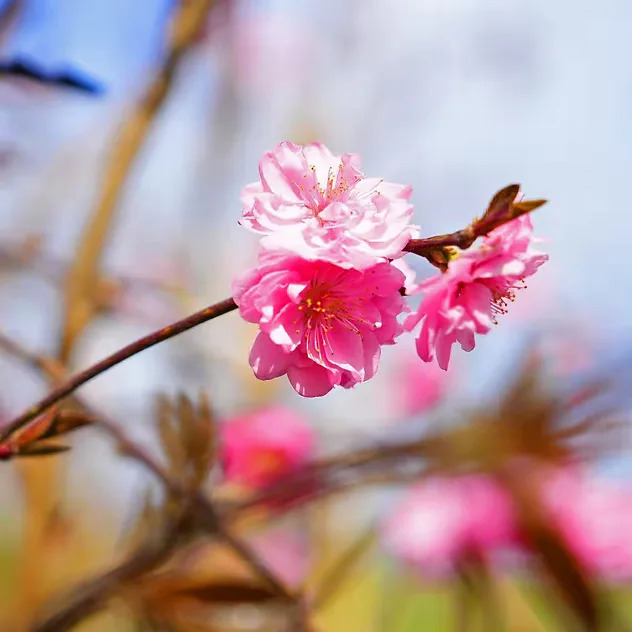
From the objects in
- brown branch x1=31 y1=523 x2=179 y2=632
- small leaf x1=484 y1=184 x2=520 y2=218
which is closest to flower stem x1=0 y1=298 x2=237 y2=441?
small leaf x1=484 y1=184 x2=520 y2=218

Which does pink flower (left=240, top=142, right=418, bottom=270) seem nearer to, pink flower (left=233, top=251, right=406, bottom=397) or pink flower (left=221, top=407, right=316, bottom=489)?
pink flower (left=233, top=251, right=406, bottom=397)

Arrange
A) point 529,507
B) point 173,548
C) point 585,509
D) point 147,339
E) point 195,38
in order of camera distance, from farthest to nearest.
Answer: point 585,509 < point 195,38 < point 529,507 < point 173,548 < point 147,339

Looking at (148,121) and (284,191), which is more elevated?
(148,121)

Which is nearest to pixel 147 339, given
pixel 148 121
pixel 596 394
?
pixel 596 394

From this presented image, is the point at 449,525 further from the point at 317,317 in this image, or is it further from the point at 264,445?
the point at 317,317

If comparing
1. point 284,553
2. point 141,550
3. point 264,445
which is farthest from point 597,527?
point 141,550

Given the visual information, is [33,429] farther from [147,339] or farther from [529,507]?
[529,507]

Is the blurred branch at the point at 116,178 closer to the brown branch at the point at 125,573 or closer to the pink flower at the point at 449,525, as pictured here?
the brown branch at the point at 125,573

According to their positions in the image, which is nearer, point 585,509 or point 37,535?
point 37,535
